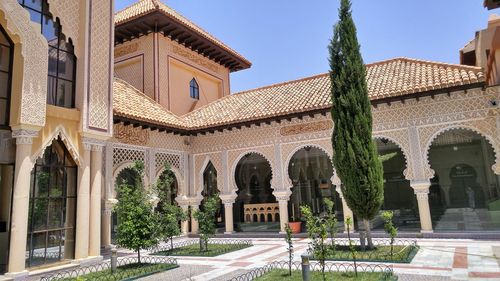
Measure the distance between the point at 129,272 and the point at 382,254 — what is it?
557cm

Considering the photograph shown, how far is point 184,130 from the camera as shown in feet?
47.2

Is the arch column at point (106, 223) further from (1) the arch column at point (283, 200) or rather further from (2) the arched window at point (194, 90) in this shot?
(2) the arched window at point (194, 90)

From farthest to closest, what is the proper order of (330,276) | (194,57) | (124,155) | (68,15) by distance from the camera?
(194,57), (124,155), (68,15), (330,276)

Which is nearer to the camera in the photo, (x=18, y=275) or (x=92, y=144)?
(x=18, y=275)

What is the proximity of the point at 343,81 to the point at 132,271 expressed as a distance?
679cm

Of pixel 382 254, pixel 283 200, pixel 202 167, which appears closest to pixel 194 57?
pixel 202 167

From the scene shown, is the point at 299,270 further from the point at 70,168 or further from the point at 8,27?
the point at 8,27

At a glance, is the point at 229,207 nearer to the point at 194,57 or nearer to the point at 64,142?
the point at 64,142

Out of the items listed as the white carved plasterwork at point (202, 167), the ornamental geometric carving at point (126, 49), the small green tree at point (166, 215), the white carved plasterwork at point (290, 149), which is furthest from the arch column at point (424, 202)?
the ornamental geometric carving at point (126, 49)

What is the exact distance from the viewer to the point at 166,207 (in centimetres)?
994

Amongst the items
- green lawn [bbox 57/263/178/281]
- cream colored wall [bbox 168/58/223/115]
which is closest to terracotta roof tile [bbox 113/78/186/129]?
cream colored wall [bbox 168/58/223/115]

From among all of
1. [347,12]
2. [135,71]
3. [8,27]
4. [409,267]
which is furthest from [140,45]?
[409,267]

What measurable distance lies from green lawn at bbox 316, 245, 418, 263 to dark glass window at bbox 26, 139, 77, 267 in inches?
246

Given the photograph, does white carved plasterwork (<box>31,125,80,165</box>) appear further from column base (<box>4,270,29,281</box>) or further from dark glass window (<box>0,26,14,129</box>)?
column base (<box>4,270,29,281</box>)
